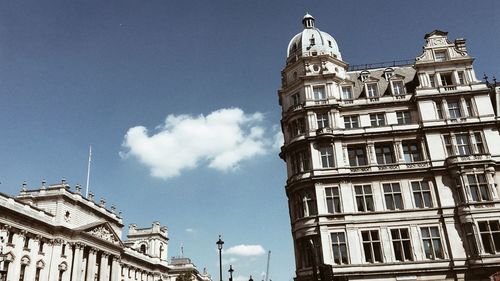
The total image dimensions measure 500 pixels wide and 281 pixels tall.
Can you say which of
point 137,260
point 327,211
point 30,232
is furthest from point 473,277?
point 137,260

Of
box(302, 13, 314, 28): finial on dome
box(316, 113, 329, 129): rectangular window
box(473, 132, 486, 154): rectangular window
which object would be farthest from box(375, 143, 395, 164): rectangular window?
box(302, 13, 314, 28): finial on dome

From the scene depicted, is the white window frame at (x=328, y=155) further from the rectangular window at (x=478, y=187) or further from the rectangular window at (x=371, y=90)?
the rectangular window at (x=478, y=187)

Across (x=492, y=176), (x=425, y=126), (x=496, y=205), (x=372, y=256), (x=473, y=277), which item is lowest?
(x=473, y=277)

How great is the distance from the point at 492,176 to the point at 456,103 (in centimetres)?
819

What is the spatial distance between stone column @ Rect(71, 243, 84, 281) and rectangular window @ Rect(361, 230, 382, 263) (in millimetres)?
38550

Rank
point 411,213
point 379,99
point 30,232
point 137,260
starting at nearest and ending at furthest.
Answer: point 411,213
point 379,99
point 30,232
point 137,260

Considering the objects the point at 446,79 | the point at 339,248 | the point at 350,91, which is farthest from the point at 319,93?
the point at 339,248

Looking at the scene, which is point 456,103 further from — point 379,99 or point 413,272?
point 413,272

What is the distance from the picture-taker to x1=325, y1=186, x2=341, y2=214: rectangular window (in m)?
39.8

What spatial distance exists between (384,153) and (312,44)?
16154 millimetres

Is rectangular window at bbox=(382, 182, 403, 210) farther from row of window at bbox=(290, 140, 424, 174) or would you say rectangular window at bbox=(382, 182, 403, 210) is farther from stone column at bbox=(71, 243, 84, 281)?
stone column at bbox=(71, 243, 84, 281)

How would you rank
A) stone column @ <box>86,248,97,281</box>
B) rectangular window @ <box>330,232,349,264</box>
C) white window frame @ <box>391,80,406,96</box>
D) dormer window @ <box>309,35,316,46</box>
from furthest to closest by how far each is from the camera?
stone column @ <box>86,248,97,281</box>, dormer window @ <box>309,35,316,46</box>, white window frame @ <box>391,80,406,96</box>, rectangular window @ <box>330,232,349,264</box>

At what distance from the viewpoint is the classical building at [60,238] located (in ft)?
153

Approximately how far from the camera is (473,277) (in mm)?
36031
